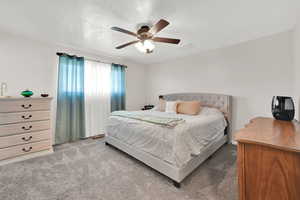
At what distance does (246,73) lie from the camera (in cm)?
298

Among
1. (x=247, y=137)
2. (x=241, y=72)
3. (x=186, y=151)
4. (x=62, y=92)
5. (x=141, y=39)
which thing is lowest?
(x=186, y=151)

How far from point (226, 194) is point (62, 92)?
3679 mm

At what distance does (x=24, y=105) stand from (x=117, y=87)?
7.50 feet

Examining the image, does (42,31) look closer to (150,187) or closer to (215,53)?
(150,187)

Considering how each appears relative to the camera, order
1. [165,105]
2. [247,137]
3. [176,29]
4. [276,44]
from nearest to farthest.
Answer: [247,137]
[176,29]
[276,44]
[165,105]

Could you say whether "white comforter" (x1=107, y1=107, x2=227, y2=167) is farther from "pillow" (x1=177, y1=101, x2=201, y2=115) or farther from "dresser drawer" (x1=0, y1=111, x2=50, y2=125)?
"dresser drawer" (x1=0, y1=111, x2=50, y2=125)

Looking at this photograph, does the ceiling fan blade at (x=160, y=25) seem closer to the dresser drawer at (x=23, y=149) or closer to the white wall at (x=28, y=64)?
the white wall at (x=28, y=64)

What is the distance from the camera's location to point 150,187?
1.70 metres

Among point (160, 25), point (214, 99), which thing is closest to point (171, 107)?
point (214, 99)

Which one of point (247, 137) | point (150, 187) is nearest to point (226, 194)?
point (150, 187)

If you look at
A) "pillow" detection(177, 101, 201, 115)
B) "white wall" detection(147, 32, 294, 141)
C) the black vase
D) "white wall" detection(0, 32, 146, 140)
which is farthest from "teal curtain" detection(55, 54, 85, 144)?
the black vase

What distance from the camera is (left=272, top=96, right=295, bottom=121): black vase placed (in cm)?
167

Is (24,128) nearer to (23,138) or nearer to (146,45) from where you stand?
(23,138)

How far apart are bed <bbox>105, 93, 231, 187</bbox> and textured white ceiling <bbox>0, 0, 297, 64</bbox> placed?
153 centimetres
